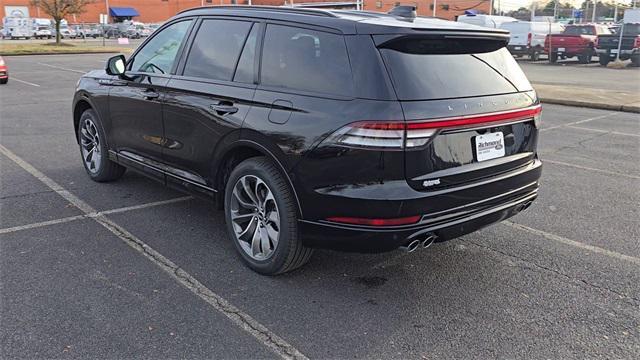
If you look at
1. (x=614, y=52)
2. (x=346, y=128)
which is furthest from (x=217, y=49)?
(x=614, y=52)

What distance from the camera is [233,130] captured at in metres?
3.86

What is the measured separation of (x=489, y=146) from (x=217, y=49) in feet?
7.09

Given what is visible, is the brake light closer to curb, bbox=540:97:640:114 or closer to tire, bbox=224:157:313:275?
tire, bbox=224:157:313:275

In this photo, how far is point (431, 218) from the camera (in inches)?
129

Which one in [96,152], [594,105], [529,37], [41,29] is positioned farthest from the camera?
[41,29]

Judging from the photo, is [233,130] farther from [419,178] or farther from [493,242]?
[493,242]

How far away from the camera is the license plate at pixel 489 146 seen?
3475 mm

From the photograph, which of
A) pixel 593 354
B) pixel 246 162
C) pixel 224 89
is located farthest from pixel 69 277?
pixel 593 354

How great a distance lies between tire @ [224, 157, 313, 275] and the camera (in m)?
3.56

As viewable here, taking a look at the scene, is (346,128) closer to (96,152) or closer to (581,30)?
(96,152)

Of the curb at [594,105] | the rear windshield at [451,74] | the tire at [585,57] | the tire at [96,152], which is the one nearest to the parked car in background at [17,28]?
the tire at [585,57]

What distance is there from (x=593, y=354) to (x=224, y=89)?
2893 millimetres

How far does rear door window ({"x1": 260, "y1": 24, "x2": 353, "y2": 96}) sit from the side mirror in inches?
78.7

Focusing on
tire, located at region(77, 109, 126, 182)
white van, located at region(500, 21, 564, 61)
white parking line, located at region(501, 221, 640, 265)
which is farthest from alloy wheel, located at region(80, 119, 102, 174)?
white van, located at region(500, 21, 564, 61)
